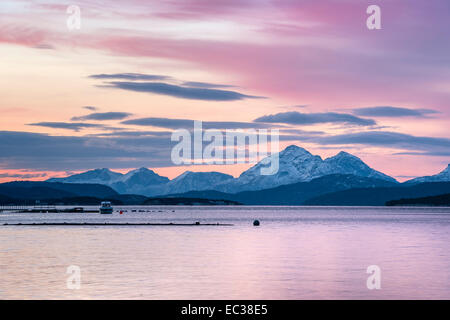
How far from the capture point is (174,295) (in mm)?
39719
